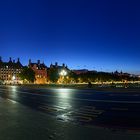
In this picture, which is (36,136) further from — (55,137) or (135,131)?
(135,131)

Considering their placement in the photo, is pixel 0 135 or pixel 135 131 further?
pixel 135 131

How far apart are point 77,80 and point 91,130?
18351 centimetres

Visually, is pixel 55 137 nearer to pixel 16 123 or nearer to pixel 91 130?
pixel 91 130

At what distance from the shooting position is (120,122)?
13.9 m

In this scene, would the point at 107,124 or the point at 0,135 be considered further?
the point at 107,124

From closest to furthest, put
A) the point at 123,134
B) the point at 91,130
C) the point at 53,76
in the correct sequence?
the point at 123,134 → the point at 91,130 → the point at 53,76

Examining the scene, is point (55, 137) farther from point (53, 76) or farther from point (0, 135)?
point (53, 76)

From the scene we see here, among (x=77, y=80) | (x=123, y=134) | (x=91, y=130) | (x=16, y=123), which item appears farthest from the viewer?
(x=77, y=80)

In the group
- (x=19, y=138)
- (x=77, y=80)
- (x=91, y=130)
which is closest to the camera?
(x=19, y=138)

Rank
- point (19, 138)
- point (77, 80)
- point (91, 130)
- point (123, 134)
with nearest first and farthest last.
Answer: point (19, 138) < point (123, 134) < point (91, 130) < point (77, 80)

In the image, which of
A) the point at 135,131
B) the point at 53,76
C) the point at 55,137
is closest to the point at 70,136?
the point at 55,137

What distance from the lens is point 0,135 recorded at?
10383mm

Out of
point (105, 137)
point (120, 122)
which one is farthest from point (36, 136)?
point (120, 122)

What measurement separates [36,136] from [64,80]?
4908 inches
